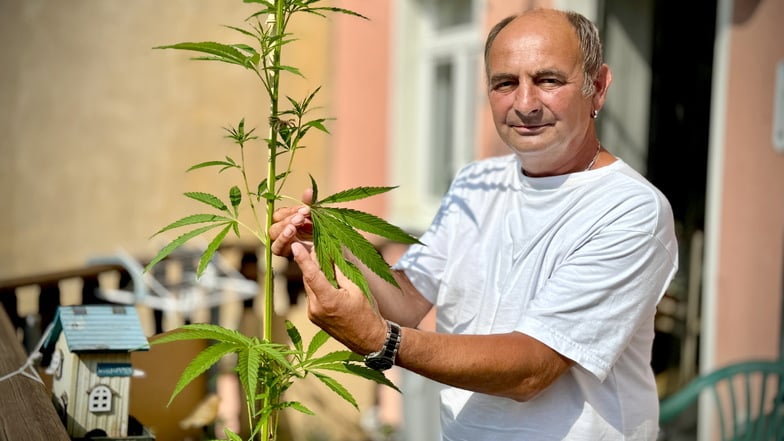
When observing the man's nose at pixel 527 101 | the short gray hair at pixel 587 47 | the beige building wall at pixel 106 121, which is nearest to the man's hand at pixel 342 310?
the man's nose at pixel 527 101

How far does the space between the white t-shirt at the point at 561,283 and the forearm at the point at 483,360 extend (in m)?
0.04

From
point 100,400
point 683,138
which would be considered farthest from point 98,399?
point 683,138

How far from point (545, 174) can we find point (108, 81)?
7.23 m

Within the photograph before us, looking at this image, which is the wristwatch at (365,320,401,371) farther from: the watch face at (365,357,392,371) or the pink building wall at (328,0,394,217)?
the pink building wall at (328,0,394,217)

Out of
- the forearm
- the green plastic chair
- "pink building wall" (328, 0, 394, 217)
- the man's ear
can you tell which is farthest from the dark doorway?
the forearm

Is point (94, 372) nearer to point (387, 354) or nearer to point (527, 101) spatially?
point (387, 354)

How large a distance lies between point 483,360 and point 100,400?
0.80m

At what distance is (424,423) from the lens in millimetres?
4605

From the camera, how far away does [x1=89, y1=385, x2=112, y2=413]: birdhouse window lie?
1976 millimetres

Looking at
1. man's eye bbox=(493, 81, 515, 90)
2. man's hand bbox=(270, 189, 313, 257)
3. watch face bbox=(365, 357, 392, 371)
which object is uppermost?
man's eye bbox=(493, 81, 515, 90)

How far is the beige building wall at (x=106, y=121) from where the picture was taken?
824 centimetres

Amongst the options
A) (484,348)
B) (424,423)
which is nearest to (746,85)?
(424,423)

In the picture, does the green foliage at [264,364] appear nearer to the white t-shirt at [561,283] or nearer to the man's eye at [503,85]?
the white t-shirt at [561,283]

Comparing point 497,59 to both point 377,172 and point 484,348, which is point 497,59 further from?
point 377,172
